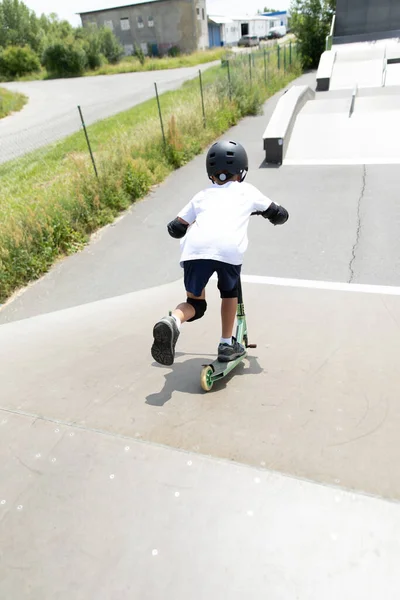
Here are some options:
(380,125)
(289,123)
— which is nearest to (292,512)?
(289,123)

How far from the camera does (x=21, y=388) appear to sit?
3074mm

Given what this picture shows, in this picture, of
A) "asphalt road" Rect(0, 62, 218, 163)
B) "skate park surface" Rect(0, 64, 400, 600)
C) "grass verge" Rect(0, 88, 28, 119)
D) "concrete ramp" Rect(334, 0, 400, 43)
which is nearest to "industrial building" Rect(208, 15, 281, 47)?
"asphalt road" Rect(0, 62, 218, 163)

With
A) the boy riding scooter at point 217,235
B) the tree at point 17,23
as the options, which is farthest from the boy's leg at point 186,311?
the tree at point 17,23

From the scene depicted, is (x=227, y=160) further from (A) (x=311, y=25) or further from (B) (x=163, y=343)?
(A) (x=311, y=25)

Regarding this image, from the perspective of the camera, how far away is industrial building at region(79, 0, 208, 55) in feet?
158

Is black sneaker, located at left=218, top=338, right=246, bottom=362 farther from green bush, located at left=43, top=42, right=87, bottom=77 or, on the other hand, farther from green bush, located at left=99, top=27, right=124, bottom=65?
green bush, located at left=99, top=27, right=124, bottom=65

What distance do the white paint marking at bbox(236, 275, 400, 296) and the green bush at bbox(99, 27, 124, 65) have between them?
165 feet

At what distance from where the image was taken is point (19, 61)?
155 feet

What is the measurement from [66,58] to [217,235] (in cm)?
4949

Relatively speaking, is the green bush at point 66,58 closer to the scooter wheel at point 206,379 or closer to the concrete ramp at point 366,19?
the concrete ramp at point 366,19

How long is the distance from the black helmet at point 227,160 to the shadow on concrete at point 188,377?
4.76 ft

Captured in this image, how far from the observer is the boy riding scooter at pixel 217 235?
2559mm

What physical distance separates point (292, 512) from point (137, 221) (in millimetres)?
6657

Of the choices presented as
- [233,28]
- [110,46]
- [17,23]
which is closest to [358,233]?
[110,46]
